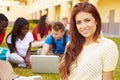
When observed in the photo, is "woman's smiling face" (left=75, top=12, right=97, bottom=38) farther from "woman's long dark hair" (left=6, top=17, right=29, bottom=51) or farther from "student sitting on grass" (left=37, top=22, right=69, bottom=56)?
"woman's long dark hair" (left=6, top=17, right=29, bottom=51)

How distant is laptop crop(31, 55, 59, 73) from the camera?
17.3ft

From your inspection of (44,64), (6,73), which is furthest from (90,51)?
(44,64)

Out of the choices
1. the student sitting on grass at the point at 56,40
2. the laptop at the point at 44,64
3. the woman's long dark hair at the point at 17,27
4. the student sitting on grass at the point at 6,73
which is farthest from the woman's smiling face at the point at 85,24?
the woman's long dark hair at the point at 17,27

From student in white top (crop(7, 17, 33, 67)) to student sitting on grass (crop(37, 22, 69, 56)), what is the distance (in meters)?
0.51

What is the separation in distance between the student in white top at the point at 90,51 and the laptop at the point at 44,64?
3063 mm

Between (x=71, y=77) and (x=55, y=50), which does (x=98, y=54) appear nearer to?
(x=71, y=77)

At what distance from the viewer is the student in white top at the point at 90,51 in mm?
2100

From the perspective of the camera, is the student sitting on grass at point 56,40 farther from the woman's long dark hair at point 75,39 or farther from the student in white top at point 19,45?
the woman's long dark hair at point 75,39

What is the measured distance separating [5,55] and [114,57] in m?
3.56

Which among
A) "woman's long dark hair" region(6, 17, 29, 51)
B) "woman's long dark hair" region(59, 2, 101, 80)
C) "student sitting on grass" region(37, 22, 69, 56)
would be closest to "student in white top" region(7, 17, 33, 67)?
"woman's long dark hair" region(6, 17, 29, 51)

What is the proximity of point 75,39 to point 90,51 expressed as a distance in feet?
0.50

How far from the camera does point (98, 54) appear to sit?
211 centimetres

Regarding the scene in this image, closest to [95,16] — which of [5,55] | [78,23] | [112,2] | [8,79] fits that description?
[78,23]

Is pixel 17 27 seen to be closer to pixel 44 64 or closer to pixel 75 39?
pixel 44 64
